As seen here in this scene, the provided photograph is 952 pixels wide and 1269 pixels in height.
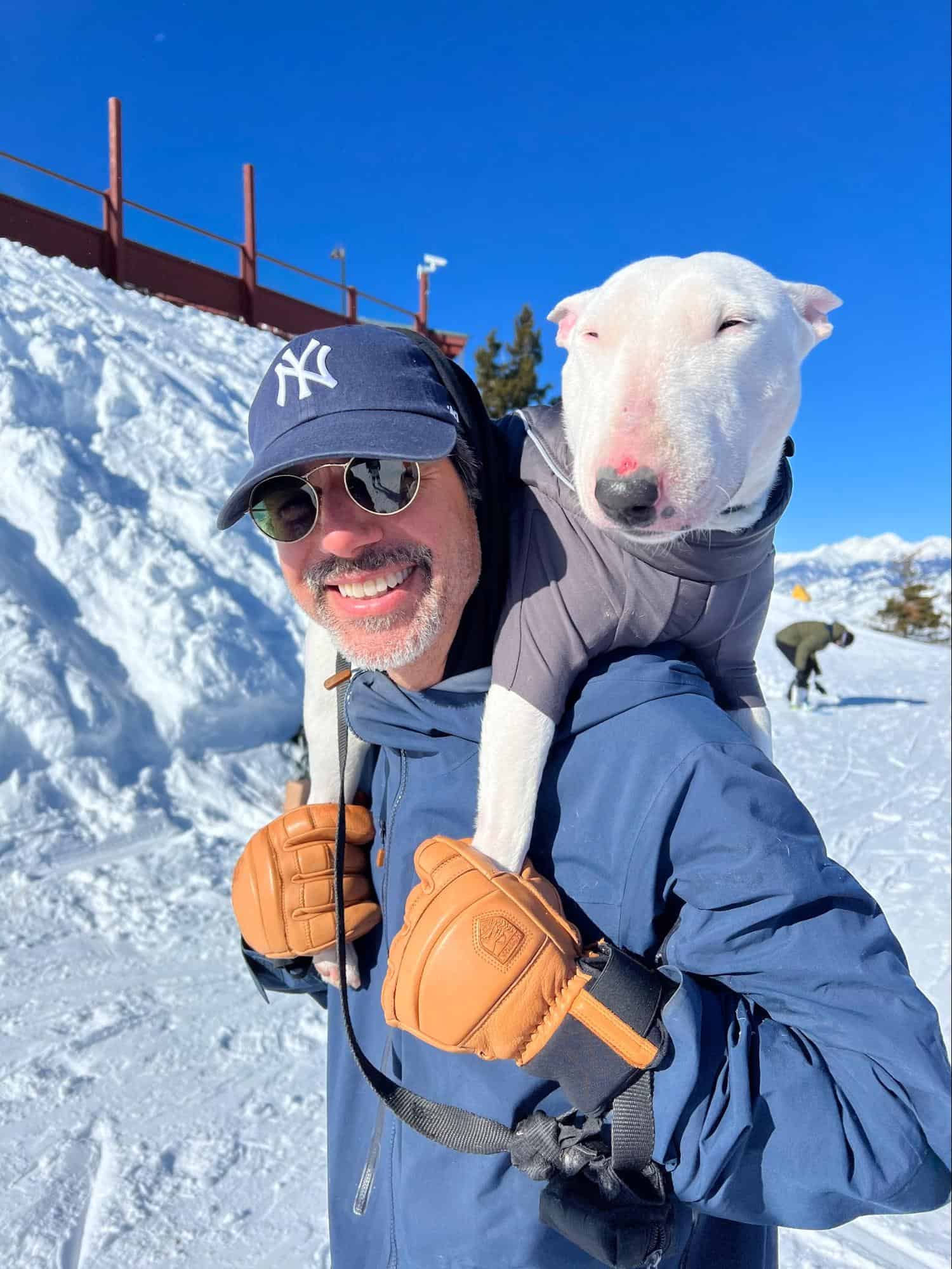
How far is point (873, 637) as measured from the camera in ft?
57.5

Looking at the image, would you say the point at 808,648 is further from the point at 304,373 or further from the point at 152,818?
the point at 304,373

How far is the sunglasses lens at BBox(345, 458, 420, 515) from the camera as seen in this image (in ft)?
4.11

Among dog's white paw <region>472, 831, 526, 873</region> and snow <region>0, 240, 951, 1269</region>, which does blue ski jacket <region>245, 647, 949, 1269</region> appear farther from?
snow <region>0, 240, 951, 1269</region>

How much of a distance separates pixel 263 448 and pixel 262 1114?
209cm

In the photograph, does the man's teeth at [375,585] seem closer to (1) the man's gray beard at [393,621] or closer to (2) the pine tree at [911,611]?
(1) the man's gray beard at [393,621]

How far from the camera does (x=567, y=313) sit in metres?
1.38

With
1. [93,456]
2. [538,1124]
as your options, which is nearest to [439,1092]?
[538,1124]

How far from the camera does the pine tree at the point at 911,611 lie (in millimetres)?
36188

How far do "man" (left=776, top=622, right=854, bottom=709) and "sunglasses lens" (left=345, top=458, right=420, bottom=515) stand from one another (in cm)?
942

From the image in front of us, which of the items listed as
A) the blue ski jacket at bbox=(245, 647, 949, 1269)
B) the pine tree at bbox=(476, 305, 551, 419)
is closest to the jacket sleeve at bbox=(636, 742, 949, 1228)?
the blue ski jacket at bbox=(245, 647, 949, 1269)

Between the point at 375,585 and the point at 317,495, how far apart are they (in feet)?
0.62

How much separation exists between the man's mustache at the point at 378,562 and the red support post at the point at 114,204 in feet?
28.1

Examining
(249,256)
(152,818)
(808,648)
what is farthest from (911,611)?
(152,818)

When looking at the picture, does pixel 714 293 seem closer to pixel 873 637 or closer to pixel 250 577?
pixel 250 577
